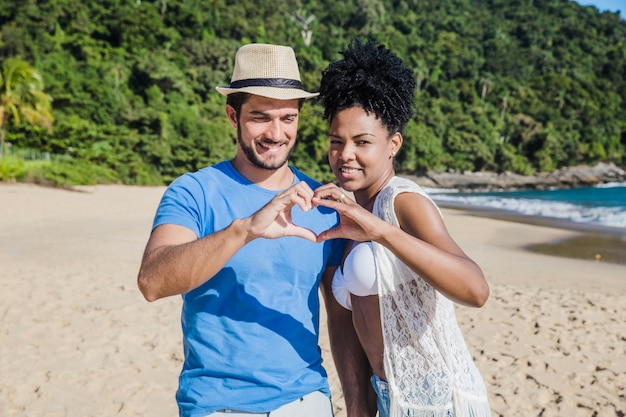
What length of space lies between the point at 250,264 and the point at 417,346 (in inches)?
25.5

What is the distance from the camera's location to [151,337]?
20.5 ft

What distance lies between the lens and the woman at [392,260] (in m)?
1.62

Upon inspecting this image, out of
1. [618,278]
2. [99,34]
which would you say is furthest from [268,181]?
[99,34]

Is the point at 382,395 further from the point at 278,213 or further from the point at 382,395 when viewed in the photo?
the point at 278,213

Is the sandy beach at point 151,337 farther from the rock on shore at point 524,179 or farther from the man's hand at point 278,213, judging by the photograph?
the rock on shore at point 524,179

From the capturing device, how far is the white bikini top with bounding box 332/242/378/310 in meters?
1.88

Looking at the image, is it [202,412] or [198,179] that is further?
[198,179]

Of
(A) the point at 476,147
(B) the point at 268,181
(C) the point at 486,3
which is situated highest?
(C) the point at 486,3

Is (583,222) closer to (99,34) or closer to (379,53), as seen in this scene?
(379,53)

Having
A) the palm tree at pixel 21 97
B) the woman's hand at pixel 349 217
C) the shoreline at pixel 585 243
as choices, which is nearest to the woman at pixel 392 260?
the woman's hand at pixel 349 217

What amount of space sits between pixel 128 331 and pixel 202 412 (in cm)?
502

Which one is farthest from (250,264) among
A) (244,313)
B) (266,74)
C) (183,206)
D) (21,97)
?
(21,97)

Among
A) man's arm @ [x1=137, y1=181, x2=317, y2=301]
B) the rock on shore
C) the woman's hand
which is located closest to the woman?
the woman's hand

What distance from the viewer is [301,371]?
1.94 m
